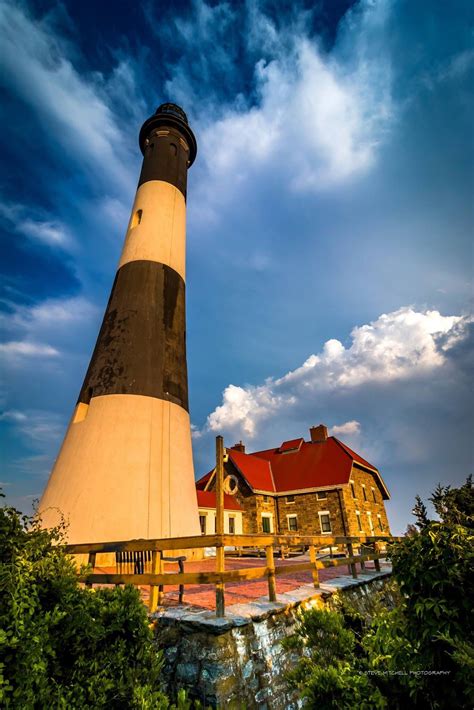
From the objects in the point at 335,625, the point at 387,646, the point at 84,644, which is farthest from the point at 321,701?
the point at 84,644

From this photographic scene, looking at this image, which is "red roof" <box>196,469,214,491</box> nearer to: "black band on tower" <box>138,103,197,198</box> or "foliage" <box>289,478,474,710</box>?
"black band on tower" <box>138,103,197,198</box>

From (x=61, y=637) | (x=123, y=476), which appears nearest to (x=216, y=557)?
(x=61, y=637)

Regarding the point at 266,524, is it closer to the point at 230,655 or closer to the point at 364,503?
the point at 364,503

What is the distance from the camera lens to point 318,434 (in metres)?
29.8

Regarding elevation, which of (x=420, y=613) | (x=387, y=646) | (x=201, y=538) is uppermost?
(x=201, y=538)

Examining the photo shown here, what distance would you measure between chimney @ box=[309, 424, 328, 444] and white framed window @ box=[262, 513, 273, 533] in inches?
293

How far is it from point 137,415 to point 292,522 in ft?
62.0

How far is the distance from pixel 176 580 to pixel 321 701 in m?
2.56

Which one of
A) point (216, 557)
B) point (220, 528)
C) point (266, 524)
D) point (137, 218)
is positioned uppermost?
point (137, 218)

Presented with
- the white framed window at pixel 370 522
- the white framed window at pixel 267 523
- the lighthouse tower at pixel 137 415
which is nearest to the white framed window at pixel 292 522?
the white framed window at pixel 267 523

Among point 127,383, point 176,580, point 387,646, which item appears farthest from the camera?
point 127,383

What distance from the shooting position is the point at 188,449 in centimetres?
1136

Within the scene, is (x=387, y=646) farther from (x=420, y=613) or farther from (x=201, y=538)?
(x=201, y=538)

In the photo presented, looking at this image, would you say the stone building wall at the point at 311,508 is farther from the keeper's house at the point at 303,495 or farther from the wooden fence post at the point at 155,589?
the wooden fence post at the point at 155,589
